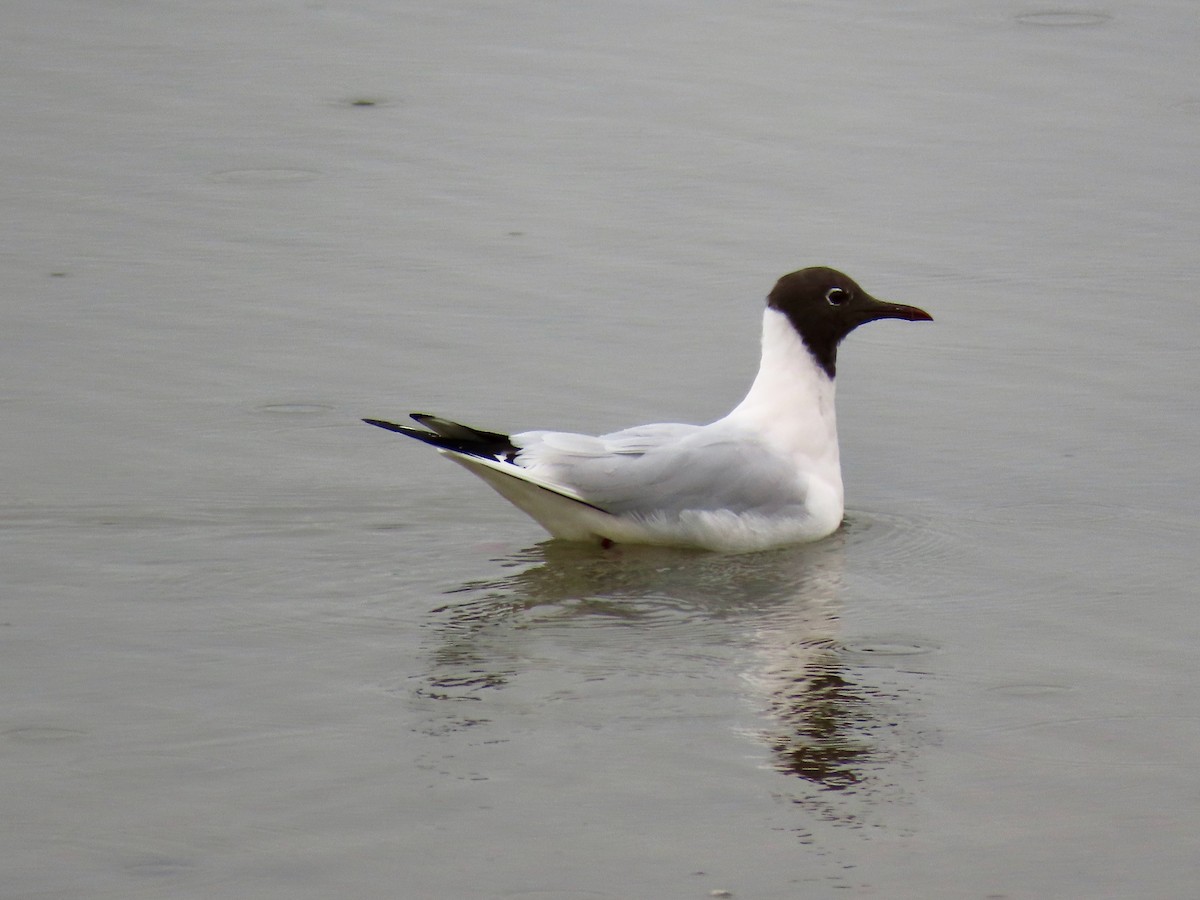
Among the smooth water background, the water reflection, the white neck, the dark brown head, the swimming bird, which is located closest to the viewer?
the smooth water background

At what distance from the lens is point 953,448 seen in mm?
7543

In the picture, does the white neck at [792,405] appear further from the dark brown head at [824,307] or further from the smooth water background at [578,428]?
the smooth water background at [578,428]

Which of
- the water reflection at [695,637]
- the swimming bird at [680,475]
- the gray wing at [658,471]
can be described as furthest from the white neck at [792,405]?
the water reflection at [695,637]

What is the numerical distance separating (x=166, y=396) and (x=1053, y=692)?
3.65m

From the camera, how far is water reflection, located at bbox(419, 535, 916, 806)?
5219 millimetres

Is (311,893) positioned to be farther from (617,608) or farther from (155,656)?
(617,608)

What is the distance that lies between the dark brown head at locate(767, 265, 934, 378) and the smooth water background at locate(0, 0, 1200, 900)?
18.3 inches

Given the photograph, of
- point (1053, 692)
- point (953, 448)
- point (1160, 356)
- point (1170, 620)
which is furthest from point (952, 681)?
point (1160, 356)

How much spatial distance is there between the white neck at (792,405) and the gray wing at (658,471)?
0.55 feet

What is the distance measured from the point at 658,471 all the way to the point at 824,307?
1039 millimetres

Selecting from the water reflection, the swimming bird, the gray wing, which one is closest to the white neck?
the swimming bird

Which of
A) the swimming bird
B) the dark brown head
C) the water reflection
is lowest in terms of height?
the water reflection

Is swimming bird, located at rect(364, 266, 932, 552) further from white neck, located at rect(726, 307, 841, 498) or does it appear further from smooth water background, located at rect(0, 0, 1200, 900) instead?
smooth water background, located at rect(0, 0, 1200, 900)

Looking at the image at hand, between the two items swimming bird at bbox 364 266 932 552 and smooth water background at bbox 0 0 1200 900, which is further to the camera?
swimming bird at bbox 364 266 932 552
